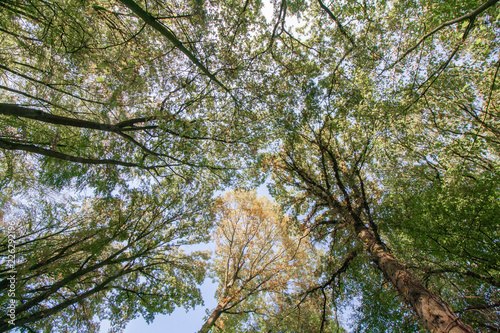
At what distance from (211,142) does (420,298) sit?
6.42 metres

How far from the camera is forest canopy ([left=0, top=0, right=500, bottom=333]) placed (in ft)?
15.5

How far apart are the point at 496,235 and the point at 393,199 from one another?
2.58 metres

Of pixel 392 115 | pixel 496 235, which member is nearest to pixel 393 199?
pixel 496 235

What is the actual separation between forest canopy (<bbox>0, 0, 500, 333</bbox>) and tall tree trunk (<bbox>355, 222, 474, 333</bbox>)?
0.04 metres

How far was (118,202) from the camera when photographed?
7133 millimetres

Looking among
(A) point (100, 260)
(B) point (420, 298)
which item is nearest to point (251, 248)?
(A) point (100, 260)

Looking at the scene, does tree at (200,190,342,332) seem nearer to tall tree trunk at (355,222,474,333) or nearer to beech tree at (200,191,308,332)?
beech tree at (200,191,308,332)

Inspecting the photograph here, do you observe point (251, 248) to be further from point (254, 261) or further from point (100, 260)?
point (100, 260)

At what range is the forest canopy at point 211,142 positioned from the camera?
4.72m

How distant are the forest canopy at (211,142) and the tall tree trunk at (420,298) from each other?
38 mm

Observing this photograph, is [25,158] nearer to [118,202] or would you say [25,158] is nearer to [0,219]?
[0,219]

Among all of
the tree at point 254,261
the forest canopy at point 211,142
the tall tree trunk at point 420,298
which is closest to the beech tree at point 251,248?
the tree at point 254,261

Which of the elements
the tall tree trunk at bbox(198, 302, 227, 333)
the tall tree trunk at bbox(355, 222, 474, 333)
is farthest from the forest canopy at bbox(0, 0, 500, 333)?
the tall tree trunk at bbox(198, 302, 227, 333)

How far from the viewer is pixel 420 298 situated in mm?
3721
